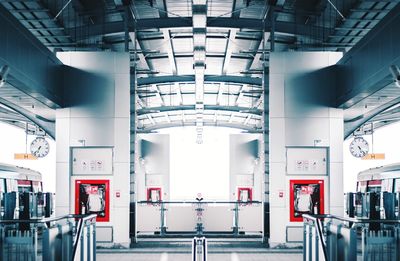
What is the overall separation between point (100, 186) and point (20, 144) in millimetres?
22073

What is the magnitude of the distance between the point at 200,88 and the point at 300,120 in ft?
21.4

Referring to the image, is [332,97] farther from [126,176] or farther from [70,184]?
[70,184]

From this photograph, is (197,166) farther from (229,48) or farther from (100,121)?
(100,121)

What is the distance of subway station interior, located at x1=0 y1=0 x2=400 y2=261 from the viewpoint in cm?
1073

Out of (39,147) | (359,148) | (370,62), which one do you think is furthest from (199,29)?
(39,147)

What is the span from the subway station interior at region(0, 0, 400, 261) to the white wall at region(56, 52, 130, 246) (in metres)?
0.02

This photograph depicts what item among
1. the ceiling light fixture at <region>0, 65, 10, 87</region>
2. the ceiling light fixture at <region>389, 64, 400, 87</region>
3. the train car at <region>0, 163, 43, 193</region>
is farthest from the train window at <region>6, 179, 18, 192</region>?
the ceiling light fixture at <region>389, 64, 400, 87</region>

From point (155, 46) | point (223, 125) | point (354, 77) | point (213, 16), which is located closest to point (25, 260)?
point (354, 77)

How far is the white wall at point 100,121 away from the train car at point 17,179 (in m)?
3.50

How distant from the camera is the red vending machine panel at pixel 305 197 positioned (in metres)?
14.5

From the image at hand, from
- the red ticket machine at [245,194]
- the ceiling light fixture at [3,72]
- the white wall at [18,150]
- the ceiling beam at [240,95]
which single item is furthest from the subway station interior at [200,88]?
the white wall at [18,150]

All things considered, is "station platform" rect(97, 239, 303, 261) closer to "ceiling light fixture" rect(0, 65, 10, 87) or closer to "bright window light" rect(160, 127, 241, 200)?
"ceiling light fixture" rect(0, 65, 10, 87)

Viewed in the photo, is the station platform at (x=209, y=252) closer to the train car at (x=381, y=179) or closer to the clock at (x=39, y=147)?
the train car at (x=381, y=179)

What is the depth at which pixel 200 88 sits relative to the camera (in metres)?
20.7
